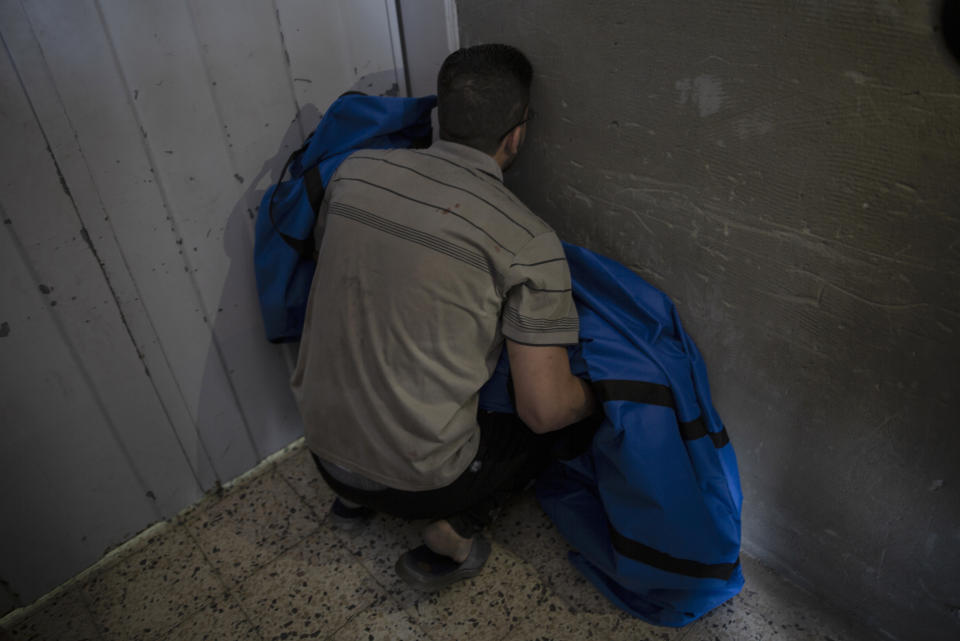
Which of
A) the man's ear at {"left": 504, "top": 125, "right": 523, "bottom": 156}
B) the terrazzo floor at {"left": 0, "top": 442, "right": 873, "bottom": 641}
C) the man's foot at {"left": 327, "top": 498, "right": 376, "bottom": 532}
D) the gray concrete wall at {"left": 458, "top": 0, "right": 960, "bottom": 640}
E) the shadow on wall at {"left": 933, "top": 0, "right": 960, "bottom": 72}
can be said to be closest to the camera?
the shadow on wall at {"left": 933, "top": 0, "right": 960, "bottom": 72}

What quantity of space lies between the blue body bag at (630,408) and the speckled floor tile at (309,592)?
0.62 m

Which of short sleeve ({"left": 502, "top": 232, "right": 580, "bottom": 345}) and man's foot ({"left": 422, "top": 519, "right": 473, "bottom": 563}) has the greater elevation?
short sleeve ({"left": 502, "top": 232, "right": 580, "bottom": 345})

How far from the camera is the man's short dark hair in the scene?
4.01ft

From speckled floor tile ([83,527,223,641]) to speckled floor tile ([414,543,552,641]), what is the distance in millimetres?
614

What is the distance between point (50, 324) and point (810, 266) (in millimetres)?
1681

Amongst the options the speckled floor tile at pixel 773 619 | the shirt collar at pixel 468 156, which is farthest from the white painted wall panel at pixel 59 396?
the speckled floor tile at pixel 773 619

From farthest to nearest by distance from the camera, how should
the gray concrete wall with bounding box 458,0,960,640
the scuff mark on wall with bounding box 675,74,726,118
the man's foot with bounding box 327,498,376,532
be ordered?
the man's foot with bounding box 327,498,376,532, the scuff mark on wall with bounding box 675,74,726,118, the gray concrete wall with bounding box 458,0,960,640

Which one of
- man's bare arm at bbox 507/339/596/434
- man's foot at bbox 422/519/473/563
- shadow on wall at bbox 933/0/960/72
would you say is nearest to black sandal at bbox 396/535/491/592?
man's foot at bbox 422/519/473/563

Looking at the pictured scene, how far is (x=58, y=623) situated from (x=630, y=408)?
5.26ft

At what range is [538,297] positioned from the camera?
1.14m

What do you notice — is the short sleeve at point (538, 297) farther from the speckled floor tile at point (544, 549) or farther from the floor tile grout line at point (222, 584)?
the floor tile grout line at point (222, 584)

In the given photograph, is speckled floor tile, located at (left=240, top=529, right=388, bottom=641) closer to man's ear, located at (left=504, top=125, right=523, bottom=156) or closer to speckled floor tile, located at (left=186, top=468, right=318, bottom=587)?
speckled floor tile, located at (left=186, top=468, right=318, bottom=587)

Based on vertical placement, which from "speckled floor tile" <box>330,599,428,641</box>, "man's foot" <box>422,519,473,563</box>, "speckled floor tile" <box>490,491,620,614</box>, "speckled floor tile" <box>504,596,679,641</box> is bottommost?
"speckled floor tile" <box>490,491,620,614</box>

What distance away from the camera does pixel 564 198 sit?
1.45 meters
